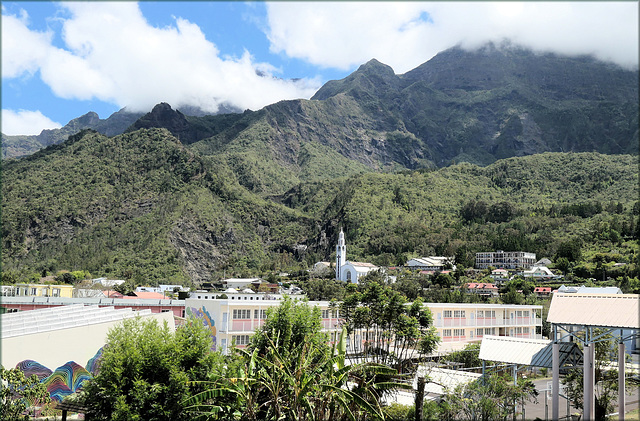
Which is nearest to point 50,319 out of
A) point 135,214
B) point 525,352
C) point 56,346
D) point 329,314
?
point 56,346

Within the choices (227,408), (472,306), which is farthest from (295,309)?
(472,306)

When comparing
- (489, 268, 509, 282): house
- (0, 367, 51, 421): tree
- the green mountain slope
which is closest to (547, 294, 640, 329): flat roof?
(0, 367, 51, 421): tree

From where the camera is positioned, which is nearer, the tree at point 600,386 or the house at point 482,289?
the tree at point 600,386

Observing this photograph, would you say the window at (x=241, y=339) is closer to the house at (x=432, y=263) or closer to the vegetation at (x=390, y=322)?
the vegetation at (x=390, y=322)

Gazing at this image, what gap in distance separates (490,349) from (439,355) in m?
13.6

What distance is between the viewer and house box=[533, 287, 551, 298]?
75438 mm

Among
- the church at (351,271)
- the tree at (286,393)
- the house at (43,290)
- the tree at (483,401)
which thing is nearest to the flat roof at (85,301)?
the house at (43,290)

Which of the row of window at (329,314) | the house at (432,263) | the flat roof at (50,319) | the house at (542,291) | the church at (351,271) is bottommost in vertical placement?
the row of window at (329,314)

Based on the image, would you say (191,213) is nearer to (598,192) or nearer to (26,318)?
(598,192)

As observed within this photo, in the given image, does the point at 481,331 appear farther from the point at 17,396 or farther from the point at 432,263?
the point at 432,263

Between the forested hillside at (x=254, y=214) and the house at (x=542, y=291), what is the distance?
56.4 feet

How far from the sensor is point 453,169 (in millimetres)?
171625

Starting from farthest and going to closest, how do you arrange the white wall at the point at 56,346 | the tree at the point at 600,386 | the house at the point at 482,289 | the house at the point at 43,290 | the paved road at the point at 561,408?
the house at the point at 482,289, the house at the point at 43,290, the white wall at the point at 56,346, the paved road at the point at 561,408, the tree at the point at 600,386

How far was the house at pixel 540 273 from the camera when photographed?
88.8 meters
